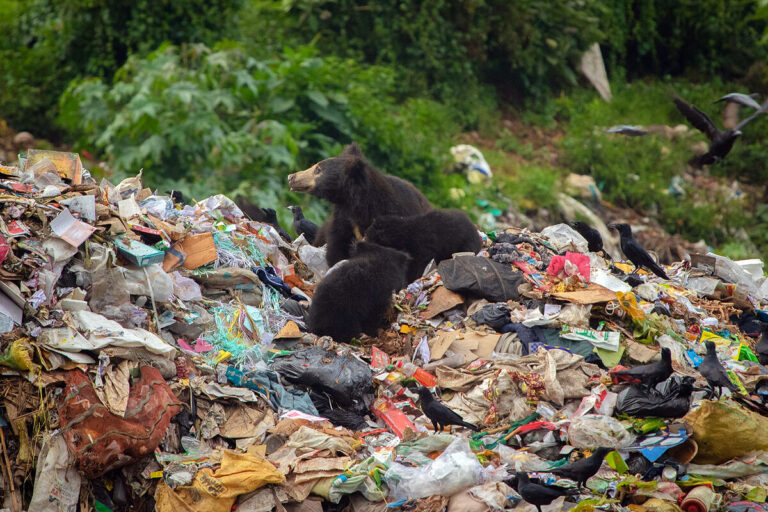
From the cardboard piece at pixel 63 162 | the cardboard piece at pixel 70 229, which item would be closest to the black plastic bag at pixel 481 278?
the cardboard piece at pixel 70 229

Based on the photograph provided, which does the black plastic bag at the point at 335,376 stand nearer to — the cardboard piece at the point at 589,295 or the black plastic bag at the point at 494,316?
the black plastic bag at the point at 494,316

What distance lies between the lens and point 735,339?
5.00 meters

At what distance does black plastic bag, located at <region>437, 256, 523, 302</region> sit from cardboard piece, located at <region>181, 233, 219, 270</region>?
60.1 inches

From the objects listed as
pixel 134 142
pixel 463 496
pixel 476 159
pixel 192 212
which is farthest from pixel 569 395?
pixel 476 159

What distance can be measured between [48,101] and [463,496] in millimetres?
8915

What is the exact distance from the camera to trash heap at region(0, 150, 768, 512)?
3.47m

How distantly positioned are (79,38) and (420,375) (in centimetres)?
793

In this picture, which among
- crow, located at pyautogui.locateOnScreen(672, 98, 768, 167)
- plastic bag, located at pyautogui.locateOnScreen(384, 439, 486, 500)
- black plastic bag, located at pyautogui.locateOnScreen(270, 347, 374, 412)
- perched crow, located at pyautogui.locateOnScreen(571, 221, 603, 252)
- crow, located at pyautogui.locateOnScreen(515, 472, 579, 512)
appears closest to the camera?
crow, located at pyautogui.locateOnScreen(515, 472, 579, 512)

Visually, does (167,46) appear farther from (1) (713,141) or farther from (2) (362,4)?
(1) (713,141)

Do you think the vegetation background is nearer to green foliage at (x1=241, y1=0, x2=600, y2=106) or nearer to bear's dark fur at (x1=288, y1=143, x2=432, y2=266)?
green foliage at (x1=241, y1=0, x2=600, y2=106)

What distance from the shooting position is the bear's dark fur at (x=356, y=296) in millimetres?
4871

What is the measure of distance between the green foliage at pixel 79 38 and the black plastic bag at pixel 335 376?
6640mm

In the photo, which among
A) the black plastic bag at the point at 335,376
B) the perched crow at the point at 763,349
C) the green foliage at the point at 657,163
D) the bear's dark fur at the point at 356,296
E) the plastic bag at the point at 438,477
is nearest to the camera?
the plastic bag at the point at 438,477

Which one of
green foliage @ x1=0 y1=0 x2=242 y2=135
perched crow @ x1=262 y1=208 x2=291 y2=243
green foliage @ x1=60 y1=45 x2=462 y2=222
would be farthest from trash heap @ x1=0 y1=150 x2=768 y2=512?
green foliage @ x1=0 y1=0 x2=242 y2=135
